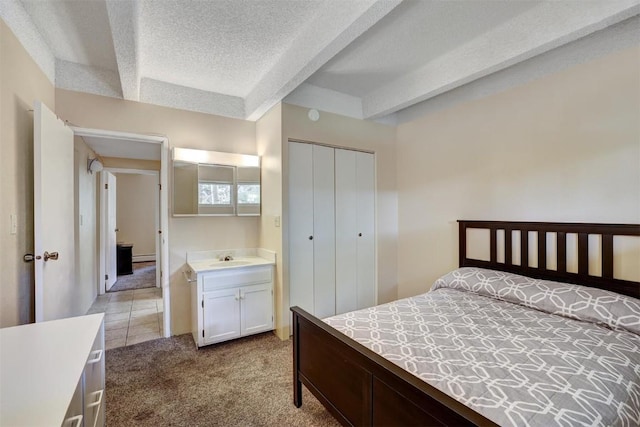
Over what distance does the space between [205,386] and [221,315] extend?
70 cm

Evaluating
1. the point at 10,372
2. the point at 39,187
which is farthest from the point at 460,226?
the point at 39,187

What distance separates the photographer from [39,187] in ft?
6.24

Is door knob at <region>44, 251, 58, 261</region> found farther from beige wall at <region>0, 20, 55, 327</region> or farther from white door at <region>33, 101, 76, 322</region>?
beige wall at <region>0, 20, 55, 327</region>

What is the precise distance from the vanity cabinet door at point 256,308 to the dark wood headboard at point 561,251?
6.64 feet

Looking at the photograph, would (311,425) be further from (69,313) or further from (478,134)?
(478,134)

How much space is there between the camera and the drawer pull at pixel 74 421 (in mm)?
833

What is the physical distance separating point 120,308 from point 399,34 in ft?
14.8

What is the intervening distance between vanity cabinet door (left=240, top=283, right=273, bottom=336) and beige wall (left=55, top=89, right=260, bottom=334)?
0.65 m

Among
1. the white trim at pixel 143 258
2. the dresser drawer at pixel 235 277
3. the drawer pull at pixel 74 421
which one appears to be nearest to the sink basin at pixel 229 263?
the dresser drawer at pixel 235 277

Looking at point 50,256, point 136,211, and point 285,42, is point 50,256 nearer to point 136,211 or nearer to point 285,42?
point 285,42

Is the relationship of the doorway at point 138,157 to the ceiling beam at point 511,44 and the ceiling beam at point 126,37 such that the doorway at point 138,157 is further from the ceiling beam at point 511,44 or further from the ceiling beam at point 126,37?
the ceiling beam at point 511,44

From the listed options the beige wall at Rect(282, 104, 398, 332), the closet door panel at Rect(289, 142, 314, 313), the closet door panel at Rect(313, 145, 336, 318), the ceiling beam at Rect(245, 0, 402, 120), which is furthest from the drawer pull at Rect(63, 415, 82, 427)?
the beige wall at Rect(282, 104, 398, 332)

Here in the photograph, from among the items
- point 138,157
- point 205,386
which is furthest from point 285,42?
point 138,157

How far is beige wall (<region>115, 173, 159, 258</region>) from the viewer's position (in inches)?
285
